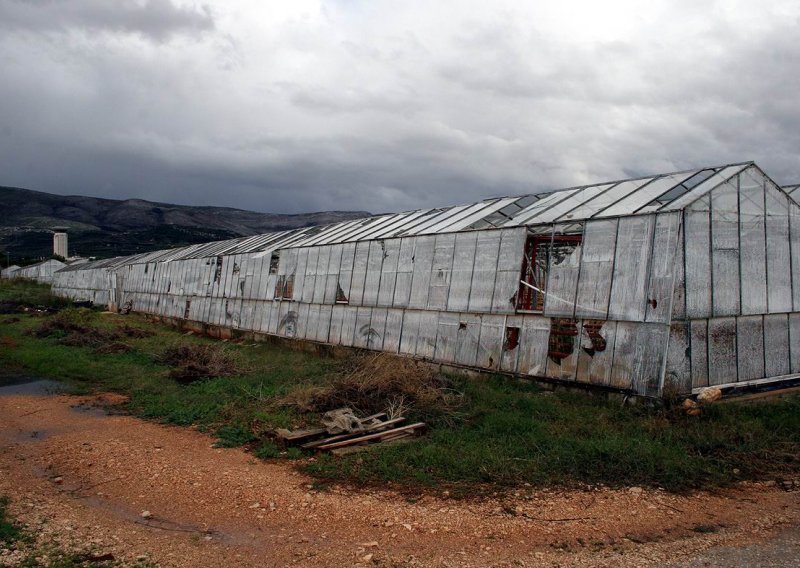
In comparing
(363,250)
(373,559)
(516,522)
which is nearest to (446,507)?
(516,522)

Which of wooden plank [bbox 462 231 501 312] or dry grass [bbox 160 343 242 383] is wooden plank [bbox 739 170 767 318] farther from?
dry grass [bbox 160 343 242 383]

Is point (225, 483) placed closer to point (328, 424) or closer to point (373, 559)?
point (328, 424)

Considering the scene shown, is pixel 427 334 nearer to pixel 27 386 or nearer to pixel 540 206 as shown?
pixel 540 206

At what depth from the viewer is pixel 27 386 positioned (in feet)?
56.0

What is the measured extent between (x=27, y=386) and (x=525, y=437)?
14962mm

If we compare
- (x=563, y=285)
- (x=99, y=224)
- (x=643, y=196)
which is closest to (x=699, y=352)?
(x=563, y=285)

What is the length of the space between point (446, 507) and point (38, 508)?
5.54 metres

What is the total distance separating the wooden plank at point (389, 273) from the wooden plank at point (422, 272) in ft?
3.65

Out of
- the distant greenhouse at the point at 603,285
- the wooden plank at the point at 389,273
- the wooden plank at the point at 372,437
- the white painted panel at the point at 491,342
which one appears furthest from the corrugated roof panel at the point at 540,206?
the wooden plank at the point at 372,437

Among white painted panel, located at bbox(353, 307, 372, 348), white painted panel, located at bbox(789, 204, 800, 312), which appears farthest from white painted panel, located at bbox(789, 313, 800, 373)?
white painted panel, located at bbox(353, 307, 372, 348)

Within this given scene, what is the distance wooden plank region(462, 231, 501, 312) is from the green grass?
2.60m

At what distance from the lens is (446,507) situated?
785cm

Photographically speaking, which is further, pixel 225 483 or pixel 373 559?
pixel 225 483

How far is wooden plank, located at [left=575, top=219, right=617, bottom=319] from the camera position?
47.3 feet
